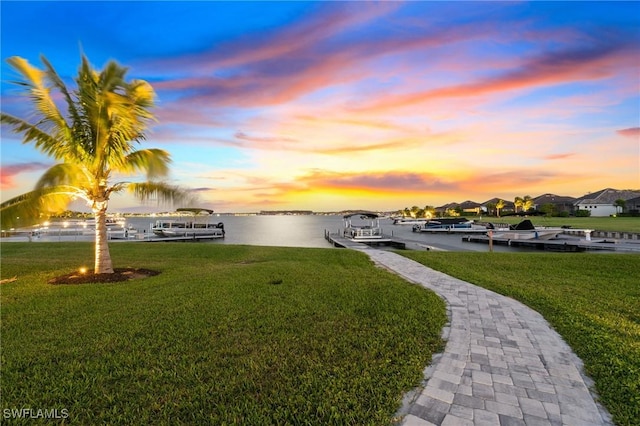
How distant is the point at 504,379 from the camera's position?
336 cm

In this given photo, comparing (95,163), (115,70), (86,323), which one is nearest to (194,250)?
(95,163)

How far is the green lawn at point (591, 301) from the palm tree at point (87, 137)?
10864mm

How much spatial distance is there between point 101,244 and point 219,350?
773 centimetres

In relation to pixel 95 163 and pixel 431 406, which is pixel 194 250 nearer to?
pixel 95 163

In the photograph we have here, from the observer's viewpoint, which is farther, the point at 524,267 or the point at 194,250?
the point at 194,250

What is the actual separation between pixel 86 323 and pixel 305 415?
458 cm

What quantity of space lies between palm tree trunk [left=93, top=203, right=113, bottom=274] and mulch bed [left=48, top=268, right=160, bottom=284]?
0.26m

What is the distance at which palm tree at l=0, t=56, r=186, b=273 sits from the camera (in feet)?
27.8

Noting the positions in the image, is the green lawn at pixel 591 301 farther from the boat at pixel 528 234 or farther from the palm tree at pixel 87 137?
the boat at pixel 528 234

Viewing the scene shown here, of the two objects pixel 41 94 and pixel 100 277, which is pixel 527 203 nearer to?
pixel 100 277

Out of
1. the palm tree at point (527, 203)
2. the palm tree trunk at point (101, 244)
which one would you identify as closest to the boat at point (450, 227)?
the palm tree trunk at point (101, 244)

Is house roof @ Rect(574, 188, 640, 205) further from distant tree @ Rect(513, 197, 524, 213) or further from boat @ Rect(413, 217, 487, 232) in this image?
boat @ Rect(413, 217, 487, 232)

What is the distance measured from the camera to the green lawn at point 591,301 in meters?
3.33

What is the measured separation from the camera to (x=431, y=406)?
2.92 m
